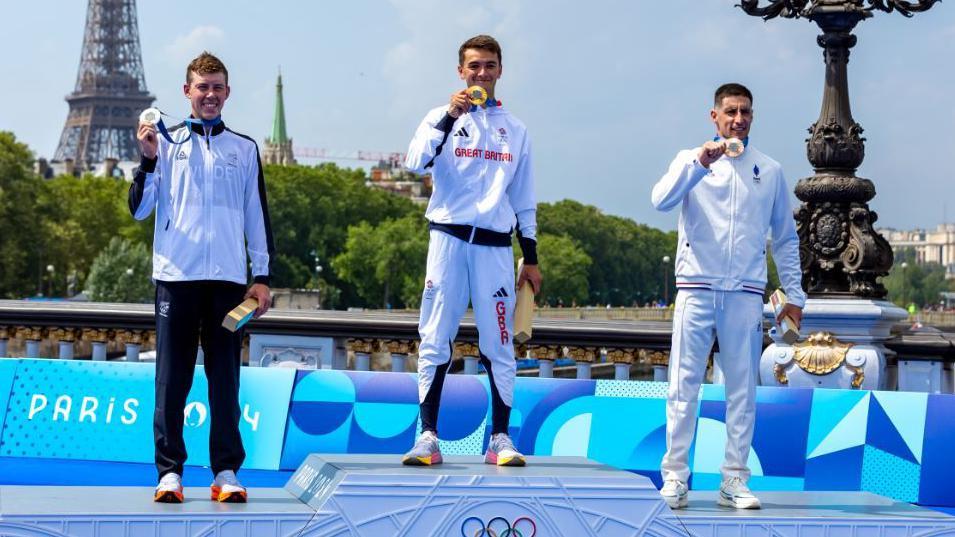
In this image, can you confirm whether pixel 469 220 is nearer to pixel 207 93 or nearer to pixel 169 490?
pixel 207 93

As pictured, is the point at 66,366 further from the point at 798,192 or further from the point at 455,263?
the point at 798,192

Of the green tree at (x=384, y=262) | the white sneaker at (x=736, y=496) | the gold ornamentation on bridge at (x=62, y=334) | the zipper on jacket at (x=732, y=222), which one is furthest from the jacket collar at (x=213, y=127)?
the green tree at (x=384, y=262)

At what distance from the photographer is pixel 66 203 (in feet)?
324

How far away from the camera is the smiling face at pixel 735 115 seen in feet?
29.7

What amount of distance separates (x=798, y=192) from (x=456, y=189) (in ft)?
21.2

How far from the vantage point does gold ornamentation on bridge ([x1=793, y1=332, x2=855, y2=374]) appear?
44.4 ft

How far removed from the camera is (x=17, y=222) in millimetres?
78062

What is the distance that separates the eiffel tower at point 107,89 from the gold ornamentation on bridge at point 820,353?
176 metres

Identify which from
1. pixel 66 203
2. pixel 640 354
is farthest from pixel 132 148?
pixel 640 354

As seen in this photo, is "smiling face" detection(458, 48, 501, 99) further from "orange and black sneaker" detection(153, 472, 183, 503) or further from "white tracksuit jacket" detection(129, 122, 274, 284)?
"orange and black sneaker" detection(153, 472, 183, 503)

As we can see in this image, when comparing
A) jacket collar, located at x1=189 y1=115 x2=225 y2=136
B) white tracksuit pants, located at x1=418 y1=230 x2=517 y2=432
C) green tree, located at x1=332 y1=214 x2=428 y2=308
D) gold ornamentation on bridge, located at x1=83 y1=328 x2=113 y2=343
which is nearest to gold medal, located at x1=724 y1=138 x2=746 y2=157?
white tracksuit pants, located at x1=418 y1=230 x2=517 y2=432

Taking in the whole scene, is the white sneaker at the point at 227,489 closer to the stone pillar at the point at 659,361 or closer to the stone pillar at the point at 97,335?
the stone pillar at the point at 659,361

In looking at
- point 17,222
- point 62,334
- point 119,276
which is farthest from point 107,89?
point 62,334

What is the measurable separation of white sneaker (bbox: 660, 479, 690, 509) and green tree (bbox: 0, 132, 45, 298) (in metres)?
69.9
